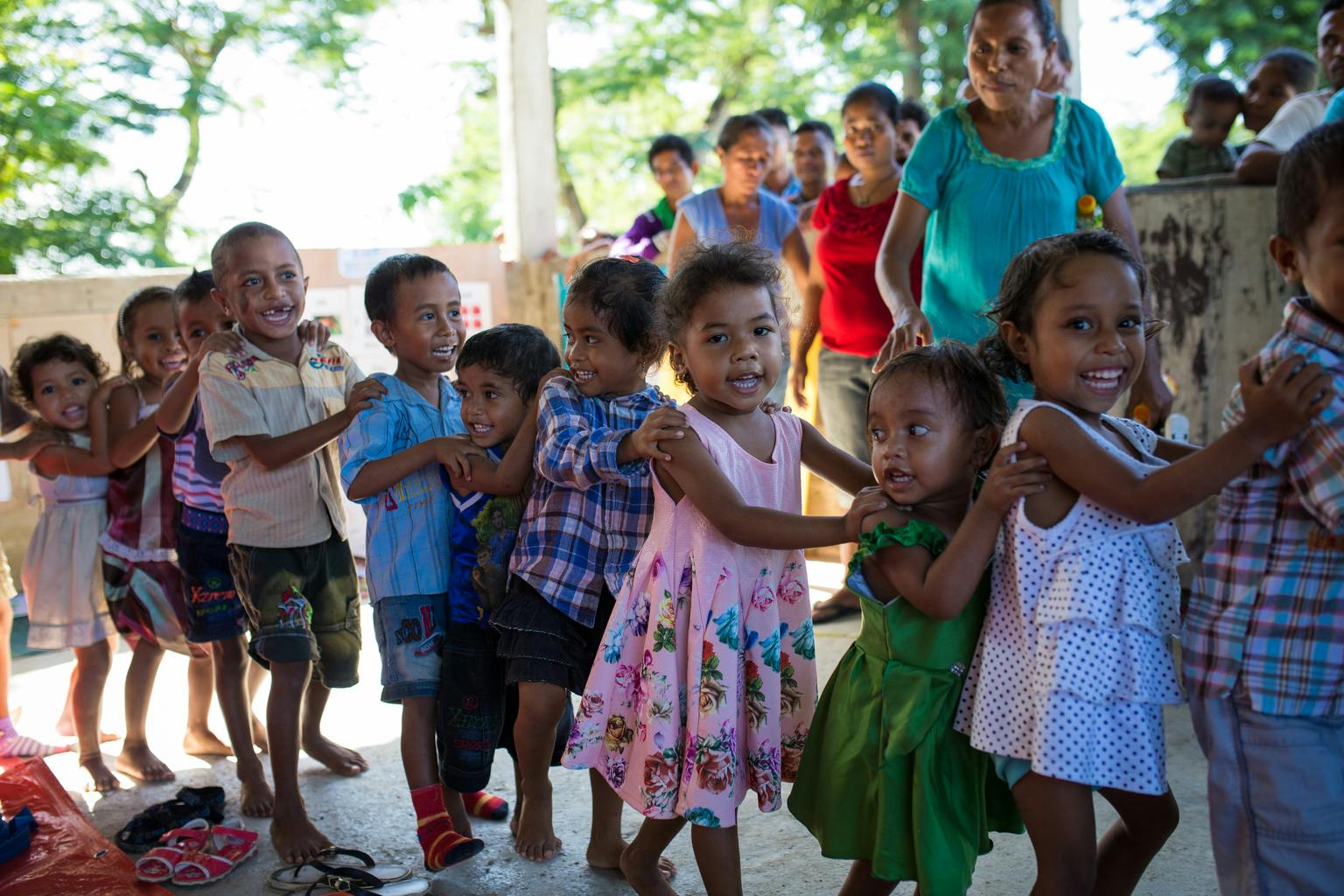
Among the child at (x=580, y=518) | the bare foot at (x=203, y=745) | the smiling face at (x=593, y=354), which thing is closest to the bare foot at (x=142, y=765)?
the bare foot at (x=203, y=745)

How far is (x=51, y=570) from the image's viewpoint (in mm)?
3973

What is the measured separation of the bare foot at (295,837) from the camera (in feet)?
9.95

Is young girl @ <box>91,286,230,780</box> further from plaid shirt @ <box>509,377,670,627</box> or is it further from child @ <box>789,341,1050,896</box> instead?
child @ <box>789,341,1050,896</box>

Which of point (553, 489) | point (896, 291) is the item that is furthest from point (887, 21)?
point (553, 489)

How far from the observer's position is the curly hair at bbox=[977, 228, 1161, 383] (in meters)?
2.10

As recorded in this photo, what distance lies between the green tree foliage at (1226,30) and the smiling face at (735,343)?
10318mm

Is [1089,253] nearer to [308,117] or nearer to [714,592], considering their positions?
[714,592]

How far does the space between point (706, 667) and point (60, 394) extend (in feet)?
8.51

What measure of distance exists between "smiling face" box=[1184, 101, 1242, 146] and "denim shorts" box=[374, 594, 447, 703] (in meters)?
5.21

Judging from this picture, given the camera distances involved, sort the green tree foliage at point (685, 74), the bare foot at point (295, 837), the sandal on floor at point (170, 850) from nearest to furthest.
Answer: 1. the sandal on floor at point (170, 850)
2. the bare foot at point (295, 837)
3. the green tree foliage at point (685, 74)

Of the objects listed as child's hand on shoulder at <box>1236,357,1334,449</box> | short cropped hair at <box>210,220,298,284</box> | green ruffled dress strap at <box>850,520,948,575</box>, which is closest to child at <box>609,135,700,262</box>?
short cropped hair at <box>210,220,298,284</box>

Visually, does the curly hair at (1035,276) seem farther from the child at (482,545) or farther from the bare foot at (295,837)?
the bare foot at (295,837)

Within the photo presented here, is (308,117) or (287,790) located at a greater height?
(308,117)

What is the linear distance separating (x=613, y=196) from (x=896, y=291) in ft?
45.7
